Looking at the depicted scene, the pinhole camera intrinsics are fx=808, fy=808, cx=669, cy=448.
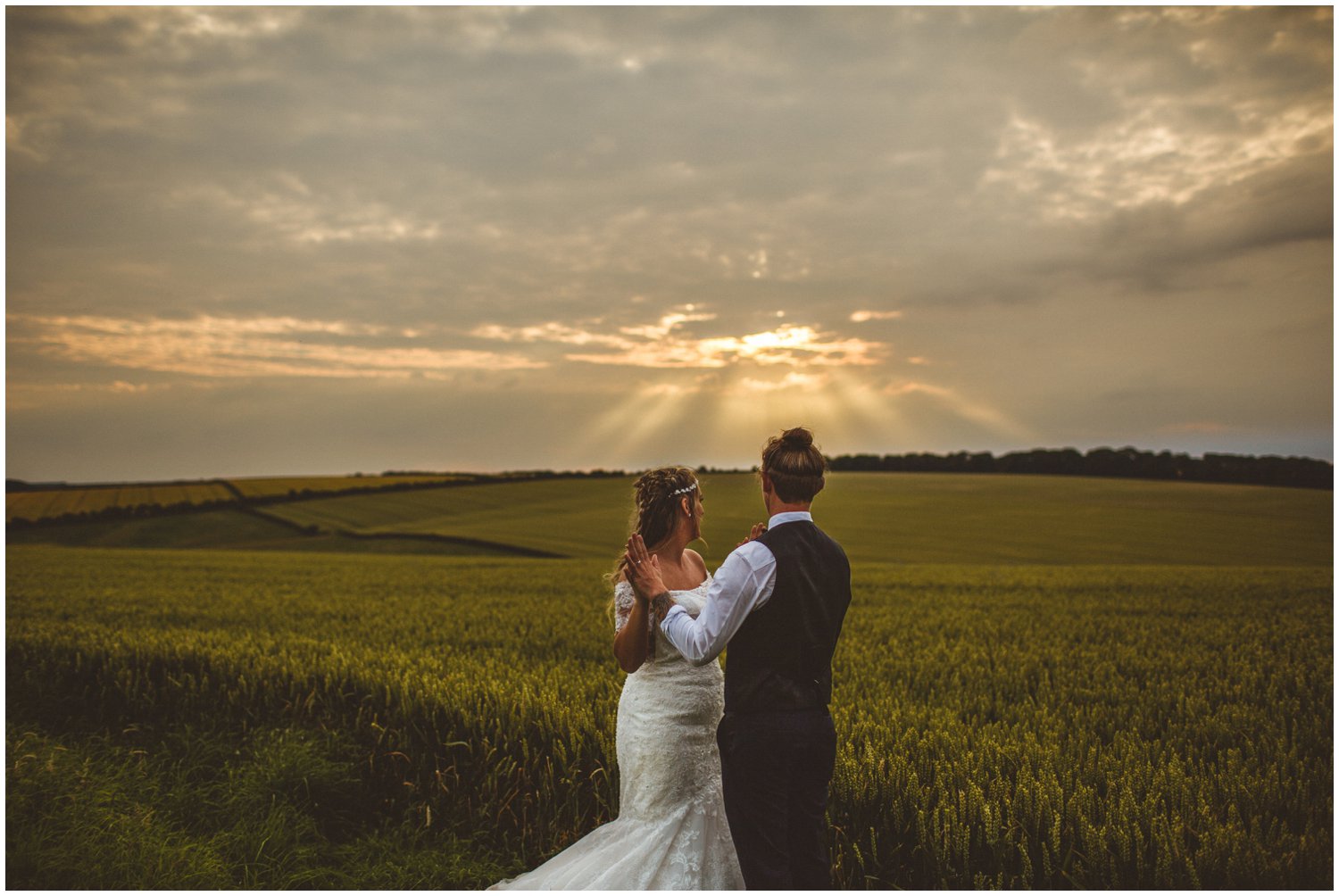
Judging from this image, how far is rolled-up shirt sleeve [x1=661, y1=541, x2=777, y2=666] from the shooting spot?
3.53 meters

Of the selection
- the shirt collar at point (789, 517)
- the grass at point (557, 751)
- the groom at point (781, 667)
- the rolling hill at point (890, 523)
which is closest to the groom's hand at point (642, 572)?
the groom at point (781, 667)

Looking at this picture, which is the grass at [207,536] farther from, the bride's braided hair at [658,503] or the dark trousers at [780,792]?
the dark trousers at [780,792]

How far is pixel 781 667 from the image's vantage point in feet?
12.1

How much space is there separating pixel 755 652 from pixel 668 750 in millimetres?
1025

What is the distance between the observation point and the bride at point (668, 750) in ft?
14.0

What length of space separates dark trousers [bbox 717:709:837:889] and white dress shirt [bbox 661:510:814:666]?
1.48 ft

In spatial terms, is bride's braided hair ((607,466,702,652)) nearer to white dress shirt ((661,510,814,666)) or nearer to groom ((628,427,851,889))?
groom ((628,427,851,889))

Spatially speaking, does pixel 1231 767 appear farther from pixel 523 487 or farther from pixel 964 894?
pixel 523 487

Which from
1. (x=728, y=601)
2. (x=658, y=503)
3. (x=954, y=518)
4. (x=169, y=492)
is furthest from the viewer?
(x=169, y=492)

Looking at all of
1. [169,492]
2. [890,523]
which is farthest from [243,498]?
[890,523]

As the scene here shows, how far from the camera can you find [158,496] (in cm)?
6694

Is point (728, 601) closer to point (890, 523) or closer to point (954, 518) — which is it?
point (890, 523)

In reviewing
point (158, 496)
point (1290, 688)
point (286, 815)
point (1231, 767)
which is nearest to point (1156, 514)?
point (1290, 688)

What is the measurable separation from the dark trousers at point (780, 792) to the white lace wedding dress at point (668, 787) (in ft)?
1.90
